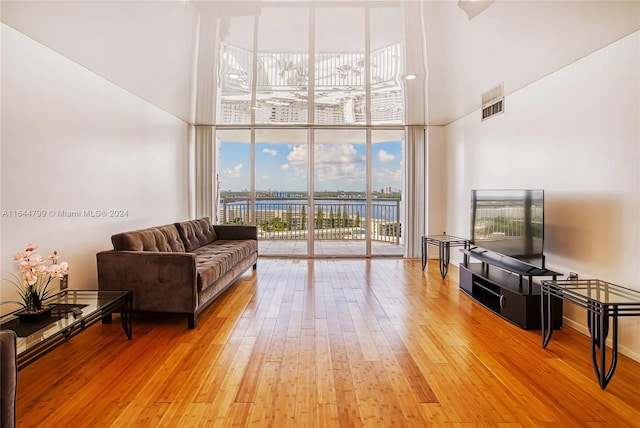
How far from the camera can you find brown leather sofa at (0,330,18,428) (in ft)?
4.36

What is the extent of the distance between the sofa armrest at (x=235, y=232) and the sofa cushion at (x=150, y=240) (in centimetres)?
108

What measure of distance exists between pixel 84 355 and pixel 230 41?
9.93ft

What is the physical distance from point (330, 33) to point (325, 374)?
3.01m

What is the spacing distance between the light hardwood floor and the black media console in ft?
0.42

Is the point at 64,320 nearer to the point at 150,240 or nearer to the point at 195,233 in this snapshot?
the point at 150,240

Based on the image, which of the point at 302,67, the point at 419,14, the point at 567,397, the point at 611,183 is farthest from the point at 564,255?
the point at 302,67

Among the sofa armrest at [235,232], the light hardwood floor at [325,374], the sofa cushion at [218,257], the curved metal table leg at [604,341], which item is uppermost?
the sofa armrest at [235,232]

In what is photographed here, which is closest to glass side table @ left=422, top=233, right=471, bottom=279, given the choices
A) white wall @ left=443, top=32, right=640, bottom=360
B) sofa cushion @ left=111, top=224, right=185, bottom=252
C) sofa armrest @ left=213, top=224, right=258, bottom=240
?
white wall @ left=443, top=32, right=640, bottom=360

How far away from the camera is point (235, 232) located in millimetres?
5180

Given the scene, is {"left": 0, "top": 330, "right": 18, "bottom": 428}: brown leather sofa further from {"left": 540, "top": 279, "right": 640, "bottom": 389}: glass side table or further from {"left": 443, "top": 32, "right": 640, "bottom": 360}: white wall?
{"left": 443, "top": 32, "right": 640, "bottom": 360}: white wall

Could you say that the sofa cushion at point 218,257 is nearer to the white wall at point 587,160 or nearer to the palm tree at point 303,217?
the palm tree at point 303,217

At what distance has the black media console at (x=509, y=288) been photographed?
2.87 metres

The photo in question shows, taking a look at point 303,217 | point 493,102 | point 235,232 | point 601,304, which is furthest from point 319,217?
point 601,304

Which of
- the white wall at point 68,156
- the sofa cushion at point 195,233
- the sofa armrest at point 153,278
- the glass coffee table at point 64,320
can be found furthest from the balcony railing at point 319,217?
the glass coffee table at point 64,320
